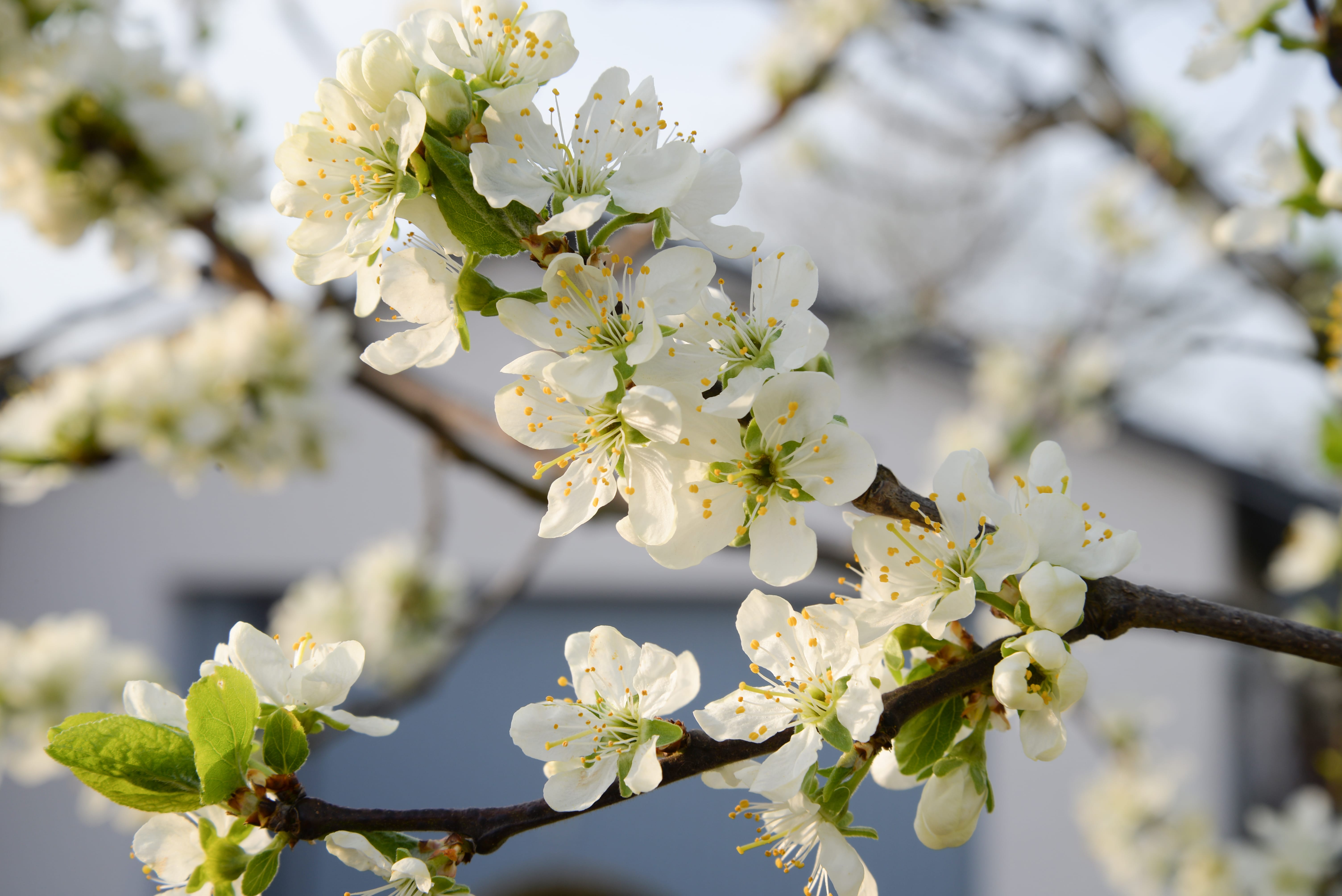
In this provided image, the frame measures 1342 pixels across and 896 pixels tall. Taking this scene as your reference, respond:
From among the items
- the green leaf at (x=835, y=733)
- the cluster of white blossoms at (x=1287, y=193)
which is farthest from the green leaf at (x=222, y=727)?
the cluster of white blossoms at (x=1287, y=193)

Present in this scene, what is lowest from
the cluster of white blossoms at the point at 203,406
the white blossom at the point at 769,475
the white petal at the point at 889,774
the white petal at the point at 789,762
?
the cluster of white blossoms at the point at 203,406

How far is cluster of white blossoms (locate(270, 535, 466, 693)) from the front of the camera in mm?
3377

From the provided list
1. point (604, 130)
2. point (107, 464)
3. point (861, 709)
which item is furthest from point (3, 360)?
point (861, 709)

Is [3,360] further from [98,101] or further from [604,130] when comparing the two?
[604,130]

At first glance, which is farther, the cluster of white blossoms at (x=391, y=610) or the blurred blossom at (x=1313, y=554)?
the cluster of white blossoms at (x=391, y=610)

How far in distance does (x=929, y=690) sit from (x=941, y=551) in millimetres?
106

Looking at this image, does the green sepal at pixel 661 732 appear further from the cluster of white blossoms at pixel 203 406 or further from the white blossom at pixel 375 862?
the cluster of white blossoms at pixel 203 406

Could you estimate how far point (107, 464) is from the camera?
2.19 m

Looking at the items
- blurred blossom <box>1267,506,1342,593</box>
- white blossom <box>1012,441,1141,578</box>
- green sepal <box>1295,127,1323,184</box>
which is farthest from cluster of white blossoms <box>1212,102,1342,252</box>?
blurred blossom <box>1267,506,1342,593</box>

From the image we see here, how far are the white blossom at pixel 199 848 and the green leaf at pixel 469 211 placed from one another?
1.60 ft

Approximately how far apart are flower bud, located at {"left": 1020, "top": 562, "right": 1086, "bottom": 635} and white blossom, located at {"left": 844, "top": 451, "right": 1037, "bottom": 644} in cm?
2

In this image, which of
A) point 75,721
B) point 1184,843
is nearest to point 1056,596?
point 75,721

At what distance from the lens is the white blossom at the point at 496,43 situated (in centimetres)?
71

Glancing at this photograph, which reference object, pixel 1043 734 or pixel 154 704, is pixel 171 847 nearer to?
pixel 154 704
